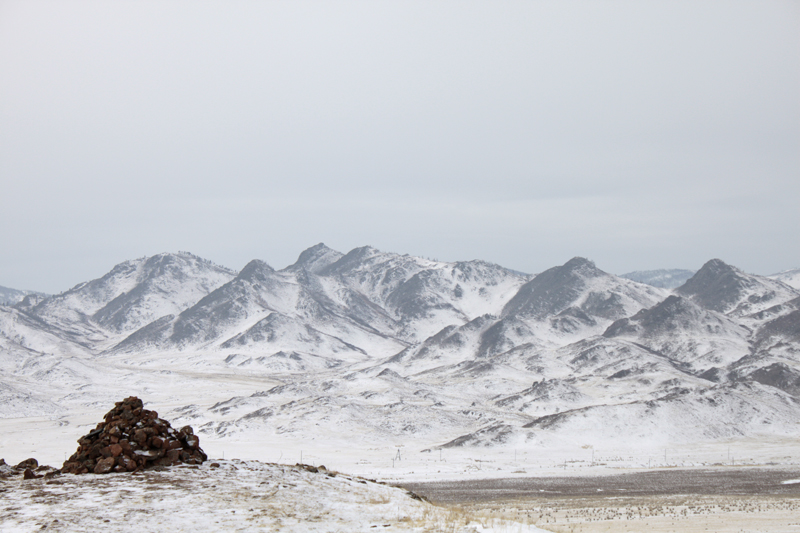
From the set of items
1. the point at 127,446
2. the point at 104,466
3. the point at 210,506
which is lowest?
the point at 210,506

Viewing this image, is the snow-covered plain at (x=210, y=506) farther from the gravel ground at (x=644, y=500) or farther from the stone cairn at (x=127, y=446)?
the gravel ground at (x=644, y=500)

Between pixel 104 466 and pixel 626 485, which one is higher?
pixel 104 466

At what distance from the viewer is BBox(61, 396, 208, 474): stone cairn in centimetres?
1772

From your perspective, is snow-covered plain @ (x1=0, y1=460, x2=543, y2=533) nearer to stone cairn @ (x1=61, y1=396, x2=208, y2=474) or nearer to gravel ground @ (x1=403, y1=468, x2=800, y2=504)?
stone cairn @ (x1=61, y1=396, x2=208, y2=474)

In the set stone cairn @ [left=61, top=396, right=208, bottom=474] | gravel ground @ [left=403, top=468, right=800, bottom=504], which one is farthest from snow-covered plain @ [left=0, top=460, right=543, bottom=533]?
gravel ground @ [left=403, top=468, right=800, bottom=504]

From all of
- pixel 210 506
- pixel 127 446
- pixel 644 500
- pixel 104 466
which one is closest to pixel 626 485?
pixel 644 500

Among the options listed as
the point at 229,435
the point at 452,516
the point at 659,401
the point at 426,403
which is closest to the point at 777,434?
the point at 659,401

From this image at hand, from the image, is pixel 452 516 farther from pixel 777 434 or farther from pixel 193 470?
pixel 777 434

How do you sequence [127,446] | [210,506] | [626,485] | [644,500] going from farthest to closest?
1. [626,485]
2. [644,500]
3. [127,446]
4. [210,506]

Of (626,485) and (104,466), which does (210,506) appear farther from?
(626,485)

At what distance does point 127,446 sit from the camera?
1805 cm

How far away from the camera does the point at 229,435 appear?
8794cm

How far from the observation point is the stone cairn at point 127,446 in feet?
58.1

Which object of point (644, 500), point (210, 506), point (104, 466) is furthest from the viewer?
point (644, 500)
